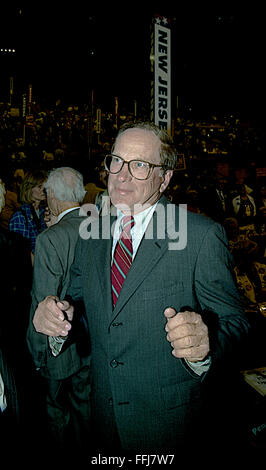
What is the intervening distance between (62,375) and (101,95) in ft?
40.4

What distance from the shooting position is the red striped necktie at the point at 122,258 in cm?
141

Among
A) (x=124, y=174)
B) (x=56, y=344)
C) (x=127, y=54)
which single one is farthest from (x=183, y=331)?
(x=127, y=54)

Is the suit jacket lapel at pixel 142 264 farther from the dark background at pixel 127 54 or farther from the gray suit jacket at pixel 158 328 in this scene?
the dark background at pixel 127 54

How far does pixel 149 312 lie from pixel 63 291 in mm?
1126

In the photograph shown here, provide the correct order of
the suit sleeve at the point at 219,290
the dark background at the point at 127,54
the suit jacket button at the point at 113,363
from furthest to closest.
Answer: the dark background at the point at 127,54, the suit jacket button at the point at 113,363, the suit sleeve at the point at 219,290

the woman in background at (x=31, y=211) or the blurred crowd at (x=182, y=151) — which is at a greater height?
the blurred crowd at (x=182, y=151)

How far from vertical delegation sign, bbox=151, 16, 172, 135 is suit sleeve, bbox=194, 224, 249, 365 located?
14.8 feet

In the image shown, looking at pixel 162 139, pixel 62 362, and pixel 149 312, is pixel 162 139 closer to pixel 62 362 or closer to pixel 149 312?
pixel 149 312

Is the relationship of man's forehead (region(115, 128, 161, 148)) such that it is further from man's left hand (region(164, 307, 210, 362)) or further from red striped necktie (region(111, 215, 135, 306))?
man's left hand (region(164, 307, 210, 362))

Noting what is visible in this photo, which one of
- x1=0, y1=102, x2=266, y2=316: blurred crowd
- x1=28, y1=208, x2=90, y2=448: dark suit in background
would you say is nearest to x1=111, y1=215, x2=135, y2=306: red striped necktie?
x1=28, y1=208, x2=90, y2=448: dark suit in background

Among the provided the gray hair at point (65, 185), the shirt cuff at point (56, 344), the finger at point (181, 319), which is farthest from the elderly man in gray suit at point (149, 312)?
the gray hair at point (65, 185)

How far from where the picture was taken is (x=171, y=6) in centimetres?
565

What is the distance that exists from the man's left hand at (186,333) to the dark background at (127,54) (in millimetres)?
6182
